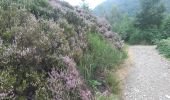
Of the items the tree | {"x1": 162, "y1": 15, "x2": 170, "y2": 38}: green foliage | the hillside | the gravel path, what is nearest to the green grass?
the hillside

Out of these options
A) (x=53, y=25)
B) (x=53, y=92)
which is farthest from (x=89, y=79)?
(x=53, y=92)

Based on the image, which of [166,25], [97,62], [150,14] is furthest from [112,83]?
[150,14]

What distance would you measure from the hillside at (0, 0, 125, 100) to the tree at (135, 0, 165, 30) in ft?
57.7

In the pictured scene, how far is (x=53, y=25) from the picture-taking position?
783 cm

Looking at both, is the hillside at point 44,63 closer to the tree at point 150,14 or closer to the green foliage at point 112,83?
the green foliage at point 112,83

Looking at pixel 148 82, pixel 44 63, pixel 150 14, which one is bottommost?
pixel 150 14

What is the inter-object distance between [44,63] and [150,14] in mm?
20410

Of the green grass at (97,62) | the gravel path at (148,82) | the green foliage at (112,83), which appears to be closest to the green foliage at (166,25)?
the gravel path at (148,82)

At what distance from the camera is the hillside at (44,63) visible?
5645mm

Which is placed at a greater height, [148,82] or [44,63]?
[44,63]

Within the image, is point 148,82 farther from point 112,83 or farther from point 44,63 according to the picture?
point 44,63

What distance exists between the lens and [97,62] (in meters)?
8.80

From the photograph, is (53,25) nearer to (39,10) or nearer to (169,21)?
(39,10)

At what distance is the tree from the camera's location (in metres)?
25.9
